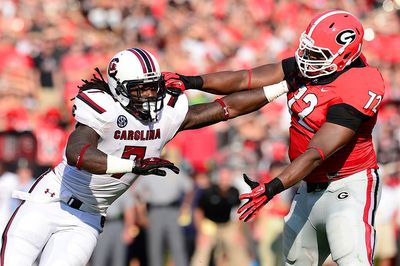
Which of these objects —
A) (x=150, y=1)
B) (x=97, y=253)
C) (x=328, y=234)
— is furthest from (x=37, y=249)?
(x=150, y=1)

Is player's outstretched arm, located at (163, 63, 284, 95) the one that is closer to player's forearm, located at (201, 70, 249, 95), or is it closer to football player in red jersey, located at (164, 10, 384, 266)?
player's forearm, located at (201, 70, 249, 95)

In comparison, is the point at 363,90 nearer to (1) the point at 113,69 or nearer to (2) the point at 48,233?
(1) the point at 113,69

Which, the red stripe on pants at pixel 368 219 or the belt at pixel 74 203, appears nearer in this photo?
the red stripe on pants at pixel 368 219

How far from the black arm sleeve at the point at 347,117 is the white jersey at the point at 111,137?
99cm

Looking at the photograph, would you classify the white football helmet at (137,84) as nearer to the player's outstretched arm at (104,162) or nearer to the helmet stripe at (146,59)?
the helmet stripe at (146,59)

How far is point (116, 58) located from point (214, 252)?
13.9 ft

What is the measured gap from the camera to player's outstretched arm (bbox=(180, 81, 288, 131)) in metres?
6.70

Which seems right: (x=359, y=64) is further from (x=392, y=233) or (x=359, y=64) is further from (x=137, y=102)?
(x=392, y=233)

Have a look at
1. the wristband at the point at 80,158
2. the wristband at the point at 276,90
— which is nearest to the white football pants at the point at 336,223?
the wristband at the point at 276,90

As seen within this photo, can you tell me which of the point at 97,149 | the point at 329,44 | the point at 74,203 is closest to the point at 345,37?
the point at 329,44

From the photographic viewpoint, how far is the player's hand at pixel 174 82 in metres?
6.72

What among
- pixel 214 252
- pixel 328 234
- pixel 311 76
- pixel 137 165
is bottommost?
pixel 214 252

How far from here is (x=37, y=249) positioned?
21.2 feet

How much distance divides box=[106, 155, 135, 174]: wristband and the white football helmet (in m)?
0.50
